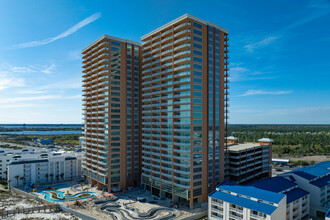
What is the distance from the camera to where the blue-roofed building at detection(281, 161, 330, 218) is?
214 feet

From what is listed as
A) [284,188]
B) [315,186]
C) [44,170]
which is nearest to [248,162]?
[315,186]

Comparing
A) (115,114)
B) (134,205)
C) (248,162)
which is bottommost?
(134,205)

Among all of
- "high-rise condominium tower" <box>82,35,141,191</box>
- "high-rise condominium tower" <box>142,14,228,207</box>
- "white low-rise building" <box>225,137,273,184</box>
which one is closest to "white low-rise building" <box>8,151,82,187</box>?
"high-rise condominium tower" <box>82,35,141,191</box>

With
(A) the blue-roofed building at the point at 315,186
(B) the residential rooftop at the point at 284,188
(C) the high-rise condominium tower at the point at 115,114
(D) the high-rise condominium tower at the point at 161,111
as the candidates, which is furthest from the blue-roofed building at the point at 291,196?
(C) the high-rise condominium tower at the point at 115,114

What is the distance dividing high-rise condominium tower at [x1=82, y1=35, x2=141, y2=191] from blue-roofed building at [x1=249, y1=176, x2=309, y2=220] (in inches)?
1738

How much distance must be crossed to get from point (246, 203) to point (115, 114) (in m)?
50.5

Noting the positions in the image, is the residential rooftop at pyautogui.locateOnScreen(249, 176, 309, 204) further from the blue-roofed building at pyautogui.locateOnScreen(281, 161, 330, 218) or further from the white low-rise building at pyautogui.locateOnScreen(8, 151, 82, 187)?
the white low-rise building at pyautogui.locateOnScreen(8, 151, 82, 187)

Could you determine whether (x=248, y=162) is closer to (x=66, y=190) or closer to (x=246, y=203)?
(x=246, y=203)

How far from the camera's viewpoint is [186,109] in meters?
65.6

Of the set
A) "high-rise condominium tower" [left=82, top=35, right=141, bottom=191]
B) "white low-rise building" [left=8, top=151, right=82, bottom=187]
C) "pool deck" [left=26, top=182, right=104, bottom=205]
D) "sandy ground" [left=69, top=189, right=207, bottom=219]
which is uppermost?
"high-rise condominium tower" [left=82, top=35, right=141, bottom=191]

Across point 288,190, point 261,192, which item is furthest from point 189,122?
point 288,190

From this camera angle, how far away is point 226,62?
80062 millimetres

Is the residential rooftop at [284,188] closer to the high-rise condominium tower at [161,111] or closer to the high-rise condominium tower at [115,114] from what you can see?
the high-rise condominium tower at [161,111]

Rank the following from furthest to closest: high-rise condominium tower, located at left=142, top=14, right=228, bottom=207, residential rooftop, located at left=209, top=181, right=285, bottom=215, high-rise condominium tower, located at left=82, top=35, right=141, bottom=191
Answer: high-rise condominium tower, located at left=82, top=35, right=141, bottom=191 → high-rise condominium tower, located at left=142, top=14, right=228, bottom=207 → residential rooftop, located at left=209, top=181, right=285, bottom=215
